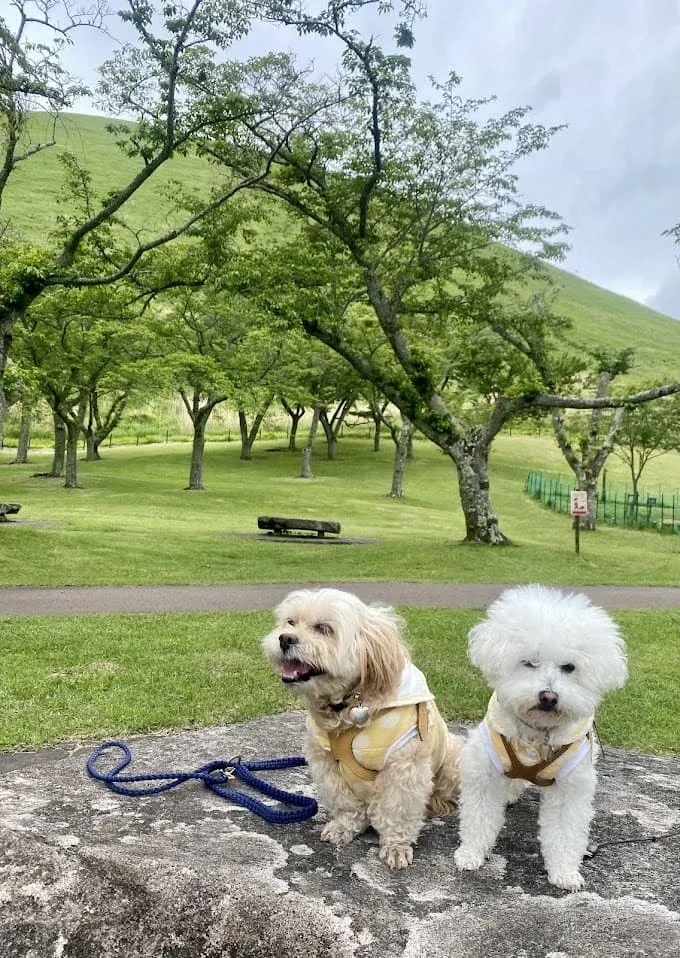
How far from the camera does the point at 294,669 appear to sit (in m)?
3.17

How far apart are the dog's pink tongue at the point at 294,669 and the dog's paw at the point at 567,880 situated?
1.38m

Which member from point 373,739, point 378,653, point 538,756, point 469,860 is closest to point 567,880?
point 469,860

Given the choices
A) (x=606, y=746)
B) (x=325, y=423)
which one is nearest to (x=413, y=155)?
(x=606, y=746)

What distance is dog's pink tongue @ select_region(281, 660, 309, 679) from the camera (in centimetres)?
316

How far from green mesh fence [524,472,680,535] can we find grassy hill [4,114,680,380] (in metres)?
28.6

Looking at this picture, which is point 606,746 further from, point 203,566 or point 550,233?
point 550,233

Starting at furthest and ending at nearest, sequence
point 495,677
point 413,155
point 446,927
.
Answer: point 413,155 < point 495,677 < point 446,927

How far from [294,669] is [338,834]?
0.90 m

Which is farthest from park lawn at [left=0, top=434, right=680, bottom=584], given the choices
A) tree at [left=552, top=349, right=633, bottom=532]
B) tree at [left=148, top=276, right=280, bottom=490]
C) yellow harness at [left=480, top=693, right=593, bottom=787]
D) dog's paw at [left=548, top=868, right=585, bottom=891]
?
dog's paw at [left=548, top=868, right=585, bottom=891]

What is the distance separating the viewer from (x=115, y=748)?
4902 millimetres

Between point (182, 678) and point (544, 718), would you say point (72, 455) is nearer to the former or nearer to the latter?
point (182, 678)

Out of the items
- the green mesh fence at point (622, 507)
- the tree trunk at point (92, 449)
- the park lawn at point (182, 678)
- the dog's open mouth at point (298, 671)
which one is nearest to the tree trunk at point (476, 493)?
the park lawn at point (182, 678)

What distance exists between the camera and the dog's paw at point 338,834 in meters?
3.40

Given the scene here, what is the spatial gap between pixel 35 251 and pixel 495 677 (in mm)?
16586
